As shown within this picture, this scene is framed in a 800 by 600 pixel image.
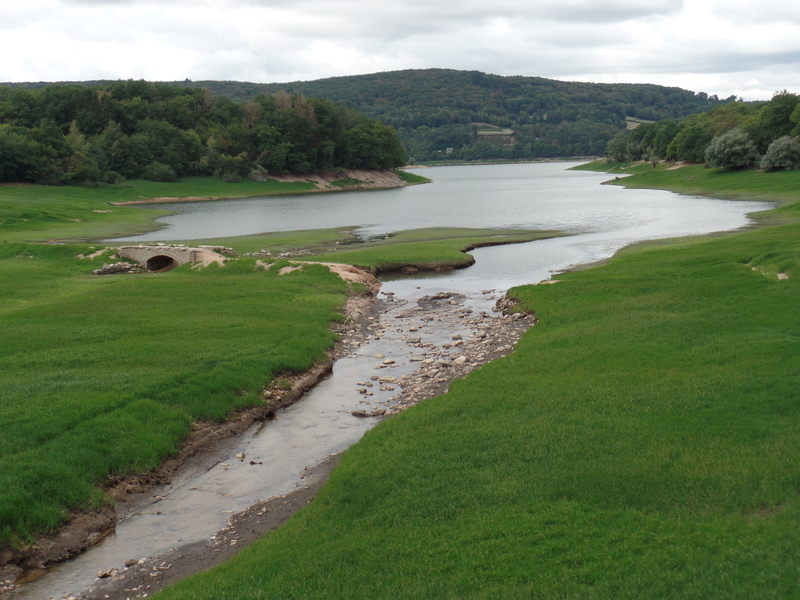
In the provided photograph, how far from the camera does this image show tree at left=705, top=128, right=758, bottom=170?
10594cm

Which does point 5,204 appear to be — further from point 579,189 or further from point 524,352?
point 579,189

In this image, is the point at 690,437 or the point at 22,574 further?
the point at 690,437

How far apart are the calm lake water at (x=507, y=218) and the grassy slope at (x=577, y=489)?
20.5 m

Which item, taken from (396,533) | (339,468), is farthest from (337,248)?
(396,533)

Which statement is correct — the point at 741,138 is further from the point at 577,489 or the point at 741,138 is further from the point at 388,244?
the point at 577,489

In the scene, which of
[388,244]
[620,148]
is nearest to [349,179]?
[620,148]

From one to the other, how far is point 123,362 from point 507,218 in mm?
60543

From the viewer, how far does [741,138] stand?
105812mm

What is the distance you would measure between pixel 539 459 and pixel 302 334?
14470 mm

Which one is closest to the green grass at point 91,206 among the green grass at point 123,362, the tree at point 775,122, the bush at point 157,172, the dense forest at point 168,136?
the bush at point 157,172

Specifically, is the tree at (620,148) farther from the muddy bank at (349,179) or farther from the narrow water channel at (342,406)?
the narrow water channel at (342,406)

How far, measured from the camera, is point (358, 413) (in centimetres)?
2002

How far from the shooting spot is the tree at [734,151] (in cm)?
10594

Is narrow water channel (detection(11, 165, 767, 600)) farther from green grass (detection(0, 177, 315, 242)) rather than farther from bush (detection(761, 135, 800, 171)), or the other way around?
bush (detection(761, 135, 800, 171))
